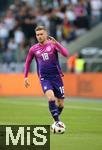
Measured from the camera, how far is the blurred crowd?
33750mm

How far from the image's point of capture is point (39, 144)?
13.2 meters

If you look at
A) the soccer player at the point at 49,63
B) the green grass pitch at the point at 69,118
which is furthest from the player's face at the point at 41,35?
the green grass pitch at the point at 69,118

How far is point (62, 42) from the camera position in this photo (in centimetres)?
3369

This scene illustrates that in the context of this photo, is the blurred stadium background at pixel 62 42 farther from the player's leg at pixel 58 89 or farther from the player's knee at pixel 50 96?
the player's knee at pixel 50 96

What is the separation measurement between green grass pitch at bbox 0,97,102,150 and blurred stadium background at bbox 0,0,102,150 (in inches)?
1.4

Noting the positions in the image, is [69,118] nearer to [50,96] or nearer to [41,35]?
[50,96]

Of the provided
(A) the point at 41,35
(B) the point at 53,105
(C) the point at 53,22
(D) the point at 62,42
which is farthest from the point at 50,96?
(C) the point at 53,22

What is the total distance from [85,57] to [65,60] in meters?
0.94

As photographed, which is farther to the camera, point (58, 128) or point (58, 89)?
point (58, 89)

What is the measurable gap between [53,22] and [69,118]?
14510 mm

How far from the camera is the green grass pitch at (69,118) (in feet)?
46.4

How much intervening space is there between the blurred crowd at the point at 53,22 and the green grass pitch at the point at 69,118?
15.1 ft

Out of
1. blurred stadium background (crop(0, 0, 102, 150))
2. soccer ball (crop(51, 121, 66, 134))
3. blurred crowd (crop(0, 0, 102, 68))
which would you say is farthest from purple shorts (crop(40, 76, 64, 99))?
blurred crowd (crop(0, 0, 102, 68))

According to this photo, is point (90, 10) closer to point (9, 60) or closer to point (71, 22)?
point (71, 22)
